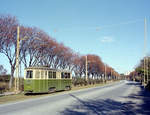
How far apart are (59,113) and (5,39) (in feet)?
68.3

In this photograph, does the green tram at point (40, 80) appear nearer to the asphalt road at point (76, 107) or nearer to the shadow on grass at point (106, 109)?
the asphalt road at point (76, 107)

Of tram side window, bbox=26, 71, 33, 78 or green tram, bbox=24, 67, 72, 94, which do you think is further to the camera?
tram side window, bbox=26, 71, 33, 78

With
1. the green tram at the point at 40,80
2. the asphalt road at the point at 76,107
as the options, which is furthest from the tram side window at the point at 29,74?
the asphalt road at the point at 76,107

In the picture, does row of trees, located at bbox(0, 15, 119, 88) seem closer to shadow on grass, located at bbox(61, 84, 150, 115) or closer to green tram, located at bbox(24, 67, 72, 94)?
green tram, located at bbox(24, 67, 72, 94)

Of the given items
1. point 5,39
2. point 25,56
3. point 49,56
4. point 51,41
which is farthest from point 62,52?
point 5,39

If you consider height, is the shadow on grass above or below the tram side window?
below

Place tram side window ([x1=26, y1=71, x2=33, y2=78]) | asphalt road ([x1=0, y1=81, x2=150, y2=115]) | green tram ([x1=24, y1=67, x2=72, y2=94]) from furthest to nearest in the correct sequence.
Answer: tram side window ([x1=26, y1=71, x2=33, y2=78]) → green tram ([x1=24, y1=67, x2=72, y2=94]) → asphalt road ([x1=0, y1=81, x2=150, y2=115])

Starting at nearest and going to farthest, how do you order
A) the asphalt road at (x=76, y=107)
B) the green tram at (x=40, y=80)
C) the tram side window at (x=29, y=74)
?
1. the asphalt road at (x=76, y=107)
2. the green tram at (x=40, y=80)
3. the tram side window at (x=29, y=74)

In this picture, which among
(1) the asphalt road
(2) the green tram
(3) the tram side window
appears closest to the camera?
(1) the asphalt road

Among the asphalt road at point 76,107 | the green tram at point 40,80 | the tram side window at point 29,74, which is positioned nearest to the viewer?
the asphalt road at point 76,107

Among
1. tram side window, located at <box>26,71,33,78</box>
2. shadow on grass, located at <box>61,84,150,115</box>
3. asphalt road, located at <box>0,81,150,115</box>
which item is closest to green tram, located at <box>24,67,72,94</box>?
tram side window, located at <box>26,71,33,78</box>

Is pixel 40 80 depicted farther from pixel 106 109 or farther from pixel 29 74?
pixel 106 109

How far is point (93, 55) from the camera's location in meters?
76.1

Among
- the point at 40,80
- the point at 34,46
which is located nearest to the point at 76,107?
the point at 40,80
